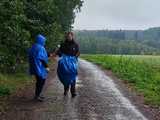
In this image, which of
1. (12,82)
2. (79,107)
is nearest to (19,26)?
(12,82)

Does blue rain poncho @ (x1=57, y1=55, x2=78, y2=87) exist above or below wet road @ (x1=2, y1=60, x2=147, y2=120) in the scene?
above

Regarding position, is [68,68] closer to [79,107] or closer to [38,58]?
[38,58]

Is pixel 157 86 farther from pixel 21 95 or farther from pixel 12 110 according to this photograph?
pixel 12 110

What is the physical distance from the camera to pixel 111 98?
16.6 meters

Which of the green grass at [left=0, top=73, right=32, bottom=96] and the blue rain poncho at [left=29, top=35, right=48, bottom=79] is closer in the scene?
the blue rain poncho at [left=29, top=35, right=48, bottom=79]

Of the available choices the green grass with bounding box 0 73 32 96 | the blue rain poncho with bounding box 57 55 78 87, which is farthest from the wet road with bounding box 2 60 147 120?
the green grass with bounding box 0 73 32 96

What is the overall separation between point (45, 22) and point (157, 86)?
25.5ft

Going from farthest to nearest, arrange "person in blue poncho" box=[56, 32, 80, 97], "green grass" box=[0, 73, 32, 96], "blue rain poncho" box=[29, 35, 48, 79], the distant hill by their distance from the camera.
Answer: the distant hill, "green grass" box=[0, 73, 32, 96], "person in blue poncho" box=[56, 32, 80, 97], "blue rain poncho" box=[29, 35, 48, 79]

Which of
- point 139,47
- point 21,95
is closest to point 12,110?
point 21,95

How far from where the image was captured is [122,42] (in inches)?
6678

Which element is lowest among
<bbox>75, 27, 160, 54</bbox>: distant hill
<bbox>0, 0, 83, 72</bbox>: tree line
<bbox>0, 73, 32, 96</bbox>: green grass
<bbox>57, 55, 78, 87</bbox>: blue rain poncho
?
<bbox>75, 27, 160, 54</bbox>: distant hill

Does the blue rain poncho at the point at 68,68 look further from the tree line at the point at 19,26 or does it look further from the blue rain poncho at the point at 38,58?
the tree line at the point at 19,26

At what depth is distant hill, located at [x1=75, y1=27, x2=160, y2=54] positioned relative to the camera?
150750mm

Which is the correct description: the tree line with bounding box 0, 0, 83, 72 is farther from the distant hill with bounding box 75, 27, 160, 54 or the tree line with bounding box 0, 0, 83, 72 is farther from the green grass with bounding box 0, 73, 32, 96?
the distant hill with bounding box 75, 27, 160, 54
